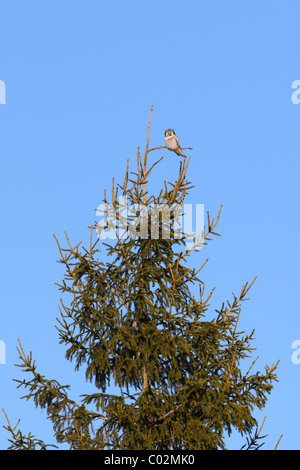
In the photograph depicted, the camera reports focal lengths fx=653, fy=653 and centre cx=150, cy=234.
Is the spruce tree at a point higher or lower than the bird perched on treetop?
lower

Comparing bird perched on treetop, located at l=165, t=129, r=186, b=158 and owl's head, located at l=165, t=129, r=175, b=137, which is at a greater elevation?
owl's head, located at l=165, t=129, r=175, b=137

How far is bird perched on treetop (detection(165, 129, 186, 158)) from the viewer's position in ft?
52.5

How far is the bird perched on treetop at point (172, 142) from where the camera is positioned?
16.0m

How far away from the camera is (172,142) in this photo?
16000 mm

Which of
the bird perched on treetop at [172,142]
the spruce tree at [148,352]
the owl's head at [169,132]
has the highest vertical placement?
the owl's head at [169,132]

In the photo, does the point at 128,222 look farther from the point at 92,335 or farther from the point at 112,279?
the point at 92,335

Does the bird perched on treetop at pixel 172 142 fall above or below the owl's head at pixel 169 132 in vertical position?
below

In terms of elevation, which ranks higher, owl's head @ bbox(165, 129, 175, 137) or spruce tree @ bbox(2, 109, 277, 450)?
owl's head @ bbox(165, 129, 175, 137)

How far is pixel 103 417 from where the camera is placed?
13.6 metres

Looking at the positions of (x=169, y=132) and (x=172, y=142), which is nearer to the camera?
(x=172, y=142)

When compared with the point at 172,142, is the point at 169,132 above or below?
above

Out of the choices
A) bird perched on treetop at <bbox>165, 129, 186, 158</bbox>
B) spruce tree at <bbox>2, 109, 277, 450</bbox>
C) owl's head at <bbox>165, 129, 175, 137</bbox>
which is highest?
owl's head at <bbox>165, 129, 175, 137</bbox>
